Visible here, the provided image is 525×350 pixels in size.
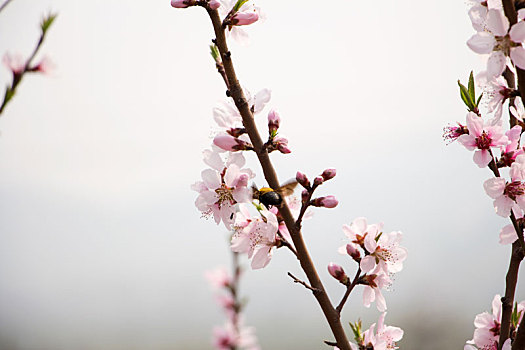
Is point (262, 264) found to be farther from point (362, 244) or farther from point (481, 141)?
point (481, 141)

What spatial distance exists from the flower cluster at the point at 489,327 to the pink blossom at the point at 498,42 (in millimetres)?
612

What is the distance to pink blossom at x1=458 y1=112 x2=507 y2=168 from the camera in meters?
1.16

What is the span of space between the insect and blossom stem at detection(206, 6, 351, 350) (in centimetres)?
2

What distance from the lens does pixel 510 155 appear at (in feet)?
3.91

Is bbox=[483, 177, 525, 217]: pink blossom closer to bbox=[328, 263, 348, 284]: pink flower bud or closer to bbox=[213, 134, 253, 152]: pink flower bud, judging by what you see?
bbox=[328, 263, 348, 284]: pink flower bud

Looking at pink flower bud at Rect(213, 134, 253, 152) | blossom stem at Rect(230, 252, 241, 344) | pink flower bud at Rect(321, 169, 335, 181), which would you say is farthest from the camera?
blossom stem at Rect(230, 252, 241, 344)

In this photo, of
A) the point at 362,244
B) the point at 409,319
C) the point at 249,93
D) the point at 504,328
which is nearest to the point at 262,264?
the point at 362,244

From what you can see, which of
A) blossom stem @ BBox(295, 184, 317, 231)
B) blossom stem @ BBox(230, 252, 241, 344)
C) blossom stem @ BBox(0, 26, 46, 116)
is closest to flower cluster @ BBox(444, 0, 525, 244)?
blossom stem @ BBox(295, 184, 317, 231)

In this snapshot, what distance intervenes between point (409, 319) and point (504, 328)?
29.6ft

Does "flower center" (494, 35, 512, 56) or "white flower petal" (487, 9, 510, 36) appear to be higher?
"white flower petal" (487, 9, 510, 36)

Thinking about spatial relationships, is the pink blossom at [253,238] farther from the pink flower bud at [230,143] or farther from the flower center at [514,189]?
the flower center at [514,189]

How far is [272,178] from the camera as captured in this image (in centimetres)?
109

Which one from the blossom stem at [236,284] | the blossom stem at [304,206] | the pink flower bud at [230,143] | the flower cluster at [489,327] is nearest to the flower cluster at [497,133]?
the flower cluster at [489,327]

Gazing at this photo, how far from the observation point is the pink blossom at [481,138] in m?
1.16
